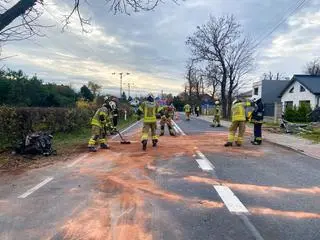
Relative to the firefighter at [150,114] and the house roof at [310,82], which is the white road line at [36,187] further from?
the house roof at [310,82]

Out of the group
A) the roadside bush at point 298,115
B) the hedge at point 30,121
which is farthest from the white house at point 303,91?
the hedge at point 30,121

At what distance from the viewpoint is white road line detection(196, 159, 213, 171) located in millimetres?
9703

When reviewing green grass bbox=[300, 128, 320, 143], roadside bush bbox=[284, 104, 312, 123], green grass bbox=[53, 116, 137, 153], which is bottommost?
green grass bbox=[53, 116, 137, 153]

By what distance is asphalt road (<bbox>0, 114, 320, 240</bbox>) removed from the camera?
509 centimetres

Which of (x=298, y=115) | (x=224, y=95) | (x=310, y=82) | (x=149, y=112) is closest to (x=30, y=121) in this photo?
(x=149, y=112)

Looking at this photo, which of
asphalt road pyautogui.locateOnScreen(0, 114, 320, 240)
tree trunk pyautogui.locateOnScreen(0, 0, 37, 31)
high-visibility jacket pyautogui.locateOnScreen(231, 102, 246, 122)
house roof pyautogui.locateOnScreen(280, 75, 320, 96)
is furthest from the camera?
house roof pyautogui.locateOnScreen(280, 75, 320, 96)

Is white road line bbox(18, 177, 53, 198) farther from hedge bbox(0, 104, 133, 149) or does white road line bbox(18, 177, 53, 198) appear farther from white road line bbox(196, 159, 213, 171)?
hedge bbox(0, 104, 133, 149)

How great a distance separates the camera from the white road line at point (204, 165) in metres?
9.70

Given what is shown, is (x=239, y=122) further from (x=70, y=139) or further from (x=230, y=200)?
(x=230, y=200)

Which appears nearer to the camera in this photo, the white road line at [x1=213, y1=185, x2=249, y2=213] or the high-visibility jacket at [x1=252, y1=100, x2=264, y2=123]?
the white road line at [x1=213, y1=185, x2=249, y2=213]

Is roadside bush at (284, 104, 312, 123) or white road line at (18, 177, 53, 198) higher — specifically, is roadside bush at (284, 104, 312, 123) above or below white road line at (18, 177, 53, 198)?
above

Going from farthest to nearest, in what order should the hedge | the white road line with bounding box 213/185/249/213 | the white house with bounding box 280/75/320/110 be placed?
1. the white house with bounding box 280/75/320/110
2. the hedge
3. the white road line with bounding box 213/185/249/213

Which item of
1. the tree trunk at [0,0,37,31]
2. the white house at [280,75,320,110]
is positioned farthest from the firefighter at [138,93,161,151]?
the white house at [280,75,320,110]

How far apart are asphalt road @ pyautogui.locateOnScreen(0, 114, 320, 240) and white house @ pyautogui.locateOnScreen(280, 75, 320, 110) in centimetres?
3745
